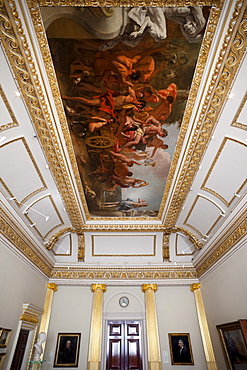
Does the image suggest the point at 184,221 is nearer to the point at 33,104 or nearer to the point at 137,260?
the point at 137,260

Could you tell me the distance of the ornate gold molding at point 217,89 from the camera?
168 inches

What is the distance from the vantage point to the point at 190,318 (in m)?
10.9

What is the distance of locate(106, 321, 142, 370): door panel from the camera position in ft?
33.4

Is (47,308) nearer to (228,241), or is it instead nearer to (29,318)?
(29,318)

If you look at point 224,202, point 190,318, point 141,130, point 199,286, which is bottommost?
point 190,318

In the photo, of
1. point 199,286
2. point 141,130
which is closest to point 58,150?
point 141,130

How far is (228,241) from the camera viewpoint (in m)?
8.22

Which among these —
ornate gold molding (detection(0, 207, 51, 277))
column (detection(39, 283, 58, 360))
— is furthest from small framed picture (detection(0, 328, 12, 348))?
column (detection(39, 283, 58, 360))

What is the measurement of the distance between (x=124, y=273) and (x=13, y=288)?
5.61m

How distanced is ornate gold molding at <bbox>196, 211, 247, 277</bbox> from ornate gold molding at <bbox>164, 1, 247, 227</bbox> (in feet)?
6.73

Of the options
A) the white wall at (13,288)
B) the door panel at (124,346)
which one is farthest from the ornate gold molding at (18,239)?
the door panel at (124,346)

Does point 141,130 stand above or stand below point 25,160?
above

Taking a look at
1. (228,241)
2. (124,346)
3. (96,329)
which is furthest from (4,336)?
(228,241)

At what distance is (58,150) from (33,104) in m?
1.66
